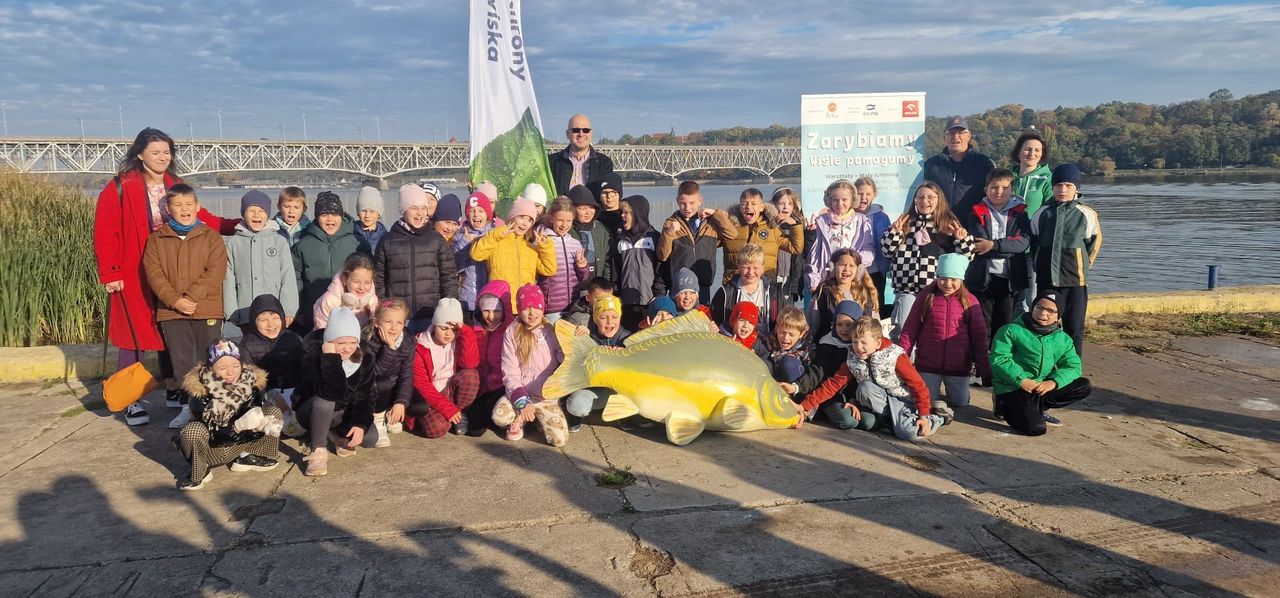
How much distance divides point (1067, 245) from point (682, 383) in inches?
142

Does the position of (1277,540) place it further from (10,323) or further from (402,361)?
(10,323)

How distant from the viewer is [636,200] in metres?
7.55

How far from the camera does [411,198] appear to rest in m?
6.47

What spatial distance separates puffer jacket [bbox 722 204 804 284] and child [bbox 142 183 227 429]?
4031mm

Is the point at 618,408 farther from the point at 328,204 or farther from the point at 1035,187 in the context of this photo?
the point at 1035,187

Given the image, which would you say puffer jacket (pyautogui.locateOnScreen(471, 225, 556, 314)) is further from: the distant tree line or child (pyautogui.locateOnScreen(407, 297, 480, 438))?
the distant tree line

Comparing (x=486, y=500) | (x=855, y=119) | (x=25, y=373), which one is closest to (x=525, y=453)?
(x=486, y=500)

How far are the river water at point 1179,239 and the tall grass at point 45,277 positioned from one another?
3.05m

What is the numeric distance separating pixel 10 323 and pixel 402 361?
5.13 meters

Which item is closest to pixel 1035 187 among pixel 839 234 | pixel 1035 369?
pixel 839 234

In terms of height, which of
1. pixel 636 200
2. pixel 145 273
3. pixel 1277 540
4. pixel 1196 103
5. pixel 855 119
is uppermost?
pixel 1196 103

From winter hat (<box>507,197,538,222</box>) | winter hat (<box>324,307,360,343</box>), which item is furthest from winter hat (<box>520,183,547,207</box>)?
winter hat (<box>324,307,360,343</box>)

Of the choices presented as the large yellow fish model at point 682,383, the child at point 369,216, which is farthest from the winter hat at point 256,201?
the large yellow fish model at point 682,383

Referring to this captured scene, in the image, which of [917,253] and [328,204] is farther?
[917,253]
